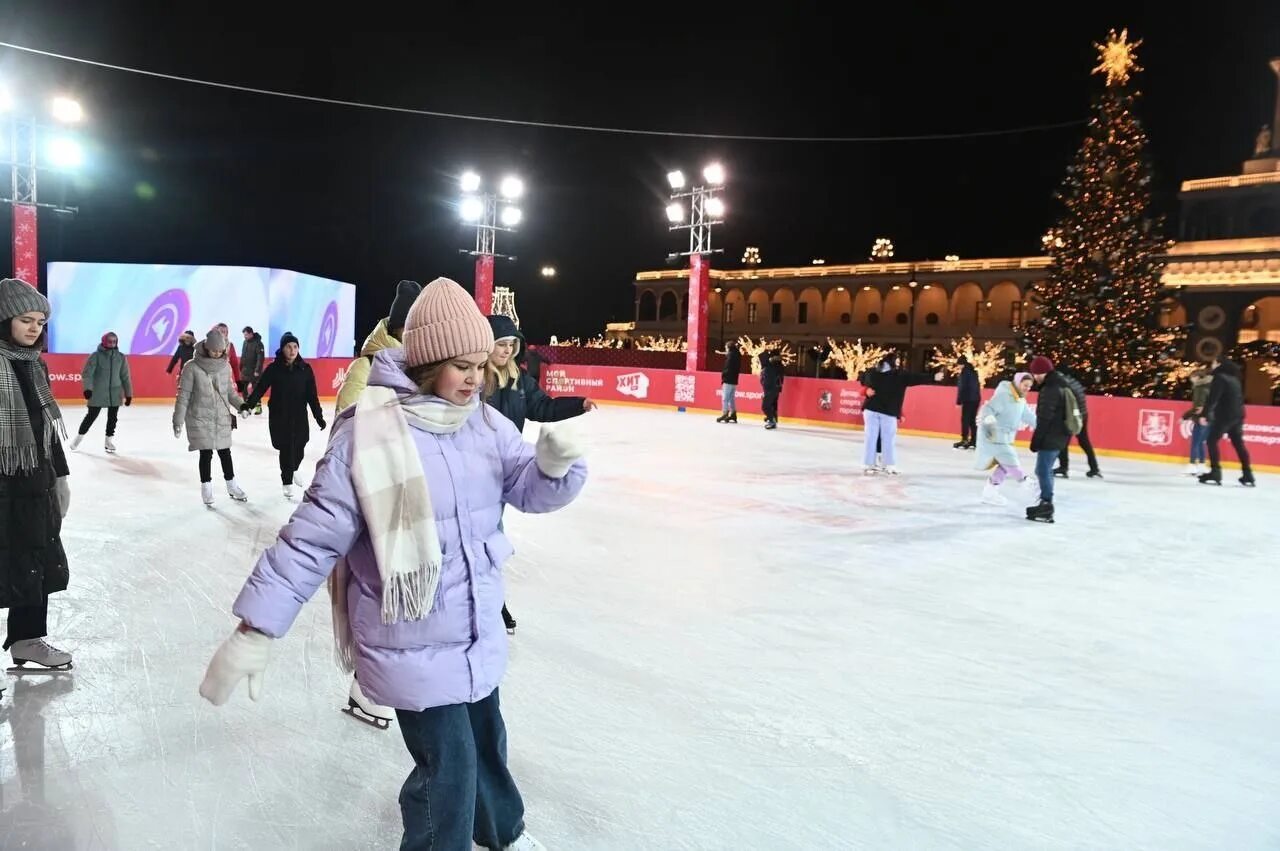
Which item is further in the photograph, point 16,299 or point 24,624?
point 24,624

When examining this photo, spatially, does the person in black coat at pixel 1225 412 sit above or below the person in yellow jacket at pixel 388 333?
below

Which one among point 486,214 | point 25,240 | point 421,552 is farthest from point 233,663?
point 486,214

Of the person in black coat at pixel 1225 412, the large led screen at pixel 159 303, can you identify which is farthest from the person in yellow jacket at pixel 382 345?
the large led screen at pixel 159 303

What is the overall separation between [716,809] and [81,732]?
6.84 ft

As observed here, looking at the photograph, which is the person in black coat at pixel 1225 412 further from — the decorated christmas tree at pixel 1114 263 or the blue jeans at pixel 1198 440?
the decorated christmas tree at pixel 1114 263

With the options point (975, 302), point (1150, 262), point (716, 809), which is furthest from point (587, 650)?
point (975, 302)

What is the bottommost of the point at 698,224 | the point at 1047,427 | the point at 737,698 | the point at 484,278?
the point at 737,698

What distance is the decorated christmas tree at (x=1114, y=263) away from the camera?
1577cm

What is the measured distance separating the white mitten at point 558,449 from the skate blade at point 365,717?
1543 millimetres

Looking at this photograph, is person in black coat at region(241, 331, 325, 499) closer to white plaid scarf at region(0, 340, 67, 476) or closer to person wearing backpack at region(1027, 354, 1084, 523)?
white plaid scarf at region(0, 340, 67, 476)

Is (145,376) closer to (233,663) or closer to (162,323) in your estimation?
(162,323)

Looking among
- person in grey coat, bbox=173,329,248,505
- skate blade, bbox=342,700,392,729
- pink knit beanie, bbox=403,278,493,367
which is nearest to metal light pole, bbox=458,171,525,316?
person in grey coat, bbox=173,329,248,505

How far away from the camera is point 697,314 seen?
19203mm

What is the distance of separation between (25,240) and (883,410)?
46.4ft
